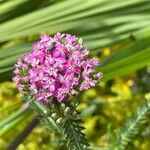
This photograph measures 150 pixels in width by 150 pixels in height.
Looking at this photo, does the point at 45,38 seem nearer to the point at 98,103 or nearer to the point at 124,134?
the point at 124,134

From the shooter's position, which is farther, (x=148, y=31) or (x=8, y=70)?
(x=148, y=31)

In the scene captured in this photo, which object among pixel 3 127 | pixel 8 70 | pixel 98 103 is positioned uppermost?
pixel 8 70

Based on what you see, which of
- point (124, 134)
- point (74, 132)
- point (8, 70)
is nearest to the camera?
point (74, 132)

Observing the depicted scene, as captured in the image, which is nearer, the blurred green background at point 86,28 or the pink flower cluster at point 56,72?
the pink flower cluster at point 56,72

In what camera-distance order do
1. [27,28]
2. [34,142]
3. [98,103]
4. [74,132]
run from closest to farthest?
[74,132], [27,28], [34,142], [98,103]

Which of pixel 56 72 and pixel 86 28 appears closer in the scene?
pixel 56 72

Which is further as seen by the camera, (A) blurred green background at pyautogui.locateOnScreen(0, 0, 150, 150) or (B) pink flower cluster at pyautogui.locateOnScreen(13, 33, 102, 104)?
(A) blurred green background at pyautogui.locateOnScreen(0, 0, 150, 150)

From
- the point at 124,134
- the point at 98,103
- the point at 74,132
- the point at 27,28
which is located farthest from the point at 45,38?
the point at 98,103

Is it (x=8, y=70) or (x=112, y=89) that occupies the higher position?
(x=8, y=70)
